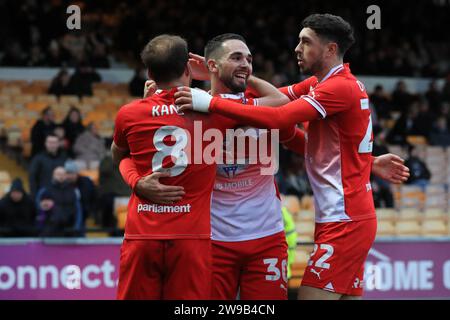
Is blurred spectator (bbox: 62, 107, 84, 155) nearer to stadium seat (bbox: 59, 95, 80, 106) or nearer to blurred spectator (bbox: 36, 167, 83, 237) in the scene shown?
stadium seat (bbox: 59, 95, 80, 106)

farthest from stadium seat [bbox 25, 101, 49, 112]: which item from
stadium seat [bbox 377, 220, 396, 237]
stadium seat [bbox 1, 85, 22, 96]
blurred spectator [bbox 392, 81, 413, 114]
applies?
blurred spectator [bbox 392, 81, 413, 114]

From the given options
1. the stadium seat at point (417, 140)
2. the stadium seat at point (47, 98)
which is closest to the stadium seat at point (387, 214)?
the stadium seat at point (417, 140)

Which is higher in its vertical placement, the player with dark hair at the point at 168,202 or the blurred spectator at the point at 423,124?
the blurred spectator at the point at 423,124

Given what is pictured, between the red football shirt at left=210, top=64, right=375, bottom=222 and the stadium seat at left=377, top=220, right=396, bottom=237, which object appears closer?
the red football shirt at left=210, top=64, right=375, bottom=222

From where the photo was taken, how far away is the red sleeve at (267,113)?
201 inches

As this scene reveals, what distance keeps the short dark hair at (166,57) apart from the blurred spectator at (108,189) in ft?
21.2

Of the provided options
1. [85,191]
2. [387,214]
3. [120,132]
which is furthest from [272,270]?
[387,214]

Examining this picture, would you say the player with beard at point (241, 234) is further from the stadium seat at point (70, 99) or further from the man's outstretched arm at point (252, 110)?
the stadium seat at point (70, 99)

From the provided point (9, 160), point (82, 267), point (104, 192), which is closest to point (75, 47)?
point (9, 160)

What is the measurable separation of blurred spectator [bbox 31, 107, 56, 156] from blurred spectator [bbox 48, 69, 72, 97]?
87.3 inches

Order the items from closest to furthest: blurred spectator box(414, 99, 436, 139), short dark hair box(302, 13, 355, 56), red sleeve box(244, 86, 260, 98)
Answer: short dark hair box(302, 13, 355, 56)
red sleeve box(244, 86, 260, 98)
blurred spectator box(414, 99, 436, 139)

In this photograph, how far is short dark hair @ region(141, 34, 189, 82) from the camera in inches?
199

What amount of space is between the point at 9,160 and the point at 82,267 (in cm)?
431
